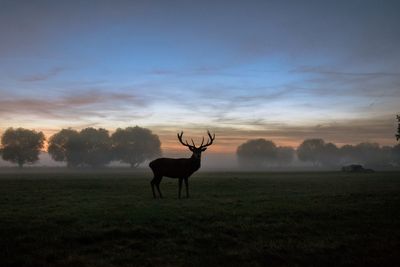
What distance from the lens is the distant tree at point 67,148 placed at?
114 m

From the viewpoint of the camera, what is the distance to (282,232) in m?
12.3


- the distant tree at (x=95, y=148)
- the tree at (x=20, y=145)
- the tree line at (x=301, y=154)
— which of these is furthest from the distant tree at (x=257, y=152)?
the tree at (x=20, y=145)

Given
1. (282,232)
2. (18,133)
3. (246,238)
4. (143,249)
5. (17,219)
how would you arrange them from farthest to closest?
1. (18,133)
2. (17,219)
3. (282,232)
4. (246,238)
5. (143,249)

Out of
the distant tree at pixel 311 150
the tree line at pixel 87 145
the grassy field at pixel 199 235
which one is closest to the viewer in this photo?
the grassy field at pixel 199 235

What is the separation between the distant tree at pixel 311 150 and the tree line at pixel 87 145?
93023 millimetres

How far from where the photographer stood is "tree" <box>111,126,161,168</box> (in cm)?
11662

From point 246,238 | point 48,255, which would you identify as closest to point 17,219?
point 48,255

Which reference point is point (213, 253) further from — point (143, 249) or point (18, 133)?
point (18, 133)

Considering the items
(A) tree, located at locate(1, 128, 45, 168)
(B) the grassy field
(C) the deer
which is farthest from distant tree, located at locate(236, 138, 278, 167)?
(B) the grassy field

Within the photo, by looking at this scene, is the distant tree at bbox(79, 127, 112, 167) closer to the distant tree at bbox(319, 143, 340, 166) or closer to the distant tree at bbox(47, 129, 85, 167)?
the distant tree at bbox(47, 129, 85, 167)

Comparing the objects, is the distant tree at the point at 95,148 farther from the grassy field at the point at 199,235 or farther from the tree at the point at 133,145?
the grassy field at the point at 199,235

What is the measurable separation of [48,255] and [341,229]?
9.54 metres

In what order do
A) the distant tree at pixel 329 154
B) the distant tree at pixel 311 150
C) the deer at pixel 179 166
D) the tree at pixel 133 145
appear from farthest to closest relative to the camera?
the distant tree at pixel 329 154
the distant tree at pixel 311 150
the tree at pixel 133 145
the deer at pixel 179 166

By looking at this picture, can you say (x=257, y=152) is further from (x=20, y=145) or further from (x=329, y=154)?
(x=20, y=145)
